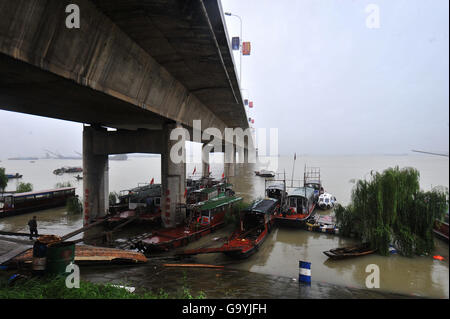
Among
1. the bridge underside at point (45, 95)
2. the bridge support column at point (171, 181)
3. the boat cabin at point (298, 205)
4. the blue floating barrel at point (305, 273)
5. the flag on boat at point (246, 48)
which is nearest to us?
the bridge underside at point (45, 95)

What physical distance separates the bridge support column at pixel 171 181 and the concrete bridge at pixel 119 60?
66 millimetres

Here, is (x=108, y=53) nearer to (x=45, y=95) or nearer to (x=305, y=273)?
(x=45, y=95)

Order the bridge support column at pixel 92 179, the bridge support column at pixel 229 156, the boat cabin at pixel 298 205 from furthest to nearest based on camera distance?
1. the bridge support column at pixel 229 156
2. the boat cabin at pixel 298 205
3. the bridge support column at pixel 92 179

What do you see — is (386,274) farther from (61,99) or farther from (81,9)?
(61,99)

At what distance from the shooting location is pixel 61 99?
35.0 ft

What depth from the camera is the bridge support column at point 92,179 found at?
17.8 meters

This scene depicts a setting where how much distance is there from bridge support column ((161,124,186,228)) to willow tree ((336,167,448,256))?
423 inches

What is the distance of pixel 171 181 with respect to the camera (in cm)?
1647

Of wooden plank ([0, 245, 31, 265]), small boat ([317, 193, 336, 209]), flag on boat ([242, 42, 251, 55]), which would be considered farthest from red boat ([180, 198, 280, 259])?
flag on boat ([242, 42, 251, 55])

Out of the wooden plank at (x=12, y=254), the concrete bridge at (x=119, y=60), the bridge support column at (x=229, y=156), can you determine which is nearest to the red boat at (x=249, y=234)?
the concrete bridge at (x=119, y=60)

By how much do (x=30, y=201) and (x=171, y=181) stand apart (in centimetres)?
1583

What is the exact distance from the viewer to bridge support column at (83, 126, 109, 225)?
58.3 ft

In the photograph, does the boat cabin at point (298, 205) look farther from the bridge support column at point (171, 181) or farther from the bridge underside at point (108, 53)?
the bridge underside at point (108, 53)

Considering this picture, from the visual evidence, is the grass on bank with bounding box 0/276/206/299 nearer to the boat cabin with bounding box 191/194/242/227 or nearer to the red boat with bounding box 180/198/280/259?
the red boat with bounding box 180/198/280/259
